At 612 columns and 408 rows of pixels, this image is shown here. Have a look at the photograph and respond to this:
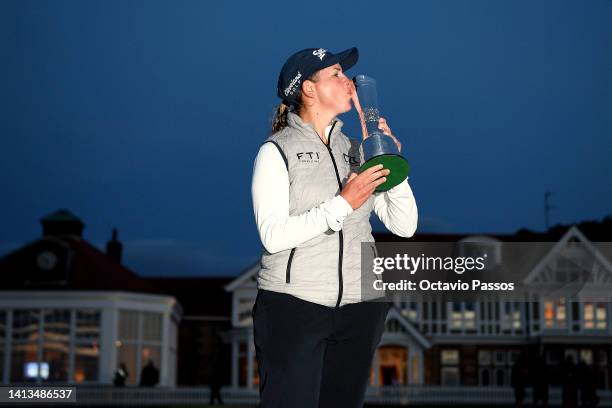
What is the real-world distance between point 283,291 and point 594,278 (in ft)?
163

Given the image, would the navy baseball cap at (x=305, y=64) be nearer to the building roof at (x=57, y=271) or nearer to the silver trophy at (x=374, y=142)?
the silver trophy at (x=374, y=142)

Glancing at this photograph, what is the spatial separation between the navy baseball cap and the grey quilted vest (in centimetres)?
15

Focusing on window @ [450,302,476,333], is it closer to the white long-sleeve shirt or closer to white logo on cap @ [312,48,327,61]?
white logo on cap @ [312,48,327,61]

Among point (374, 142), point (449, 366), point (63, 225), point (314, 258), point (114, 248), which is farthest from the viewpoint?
point (114, 248)

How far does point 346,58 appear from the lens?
140 inches

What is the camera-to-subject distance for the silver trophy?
10.6 ft

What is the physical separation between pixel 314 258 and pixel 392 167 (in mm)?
427

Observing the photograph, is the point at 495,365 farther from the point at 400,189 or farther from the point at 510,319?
the point at 400,189

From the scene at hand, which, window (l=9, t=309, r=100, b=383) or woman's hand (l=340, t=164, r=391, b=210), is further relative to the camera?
window (l=9, t=309, r=100, b=383)

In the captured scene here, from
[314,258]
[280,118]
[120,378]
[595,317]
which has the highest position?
[595,317]

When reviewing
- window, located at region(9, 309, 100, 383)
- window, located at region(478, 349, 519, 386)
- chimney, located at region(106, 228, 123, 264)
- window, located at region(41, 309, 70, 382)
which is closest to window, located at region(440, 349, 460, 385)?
window, located at region(478, 349, 519, 386)

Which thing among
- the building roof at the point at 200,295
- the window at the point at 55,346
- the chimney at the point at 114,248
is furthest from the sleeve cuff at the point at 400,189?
the chimney at the point at 114,248

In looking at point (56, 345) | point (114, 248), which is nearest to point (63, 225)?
point (114, 248)

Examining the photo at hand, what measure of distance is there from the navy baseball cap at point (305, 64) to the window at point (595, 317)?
48.6m
